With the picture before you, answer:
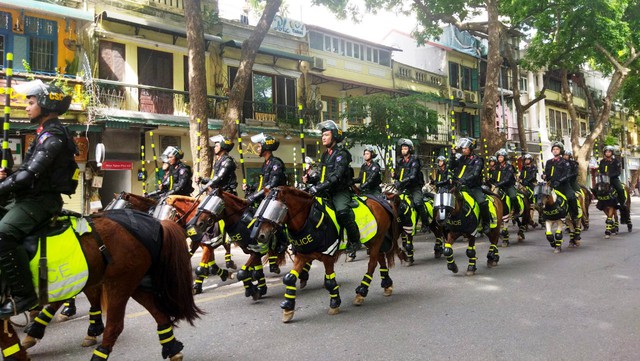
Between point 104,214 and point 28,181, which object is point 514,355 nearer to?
point 104,214


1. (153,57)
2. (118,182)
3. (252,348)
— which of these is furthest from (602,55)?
(252,348)

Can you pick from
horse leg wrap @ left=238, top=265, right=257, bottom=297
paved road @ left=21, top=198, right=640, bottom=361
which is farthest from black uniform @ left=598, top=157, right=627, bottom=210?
horse leg wrap @ left=238, top=265, right=257, bottom=297

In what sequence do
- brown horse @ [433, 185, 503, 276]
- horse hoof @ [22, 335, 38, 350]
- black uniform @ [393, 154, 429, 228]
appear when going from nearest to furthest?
horse hoof @ [22, 335, 38, 350] < brown horse @ [433, 185, 503, 276] < black uniform @ [393, 154, 429, 228]

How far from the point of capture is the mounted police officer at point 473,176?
31.3ft

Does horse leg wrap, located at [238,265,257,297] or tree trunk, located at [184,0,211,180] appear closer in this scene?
horse leg wrap, located at [238,265,257,297]

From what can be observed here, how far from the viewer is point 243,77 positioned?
50.8 feet

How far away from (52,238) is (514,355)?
433 cm

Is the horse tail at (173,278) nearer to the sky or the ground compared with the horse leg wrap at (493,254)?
nearer to the sky

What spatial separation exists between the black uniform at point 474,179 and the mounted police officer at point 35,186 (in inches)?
285

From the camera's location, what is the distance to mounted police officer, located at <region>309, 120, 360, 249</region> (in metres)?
7.05

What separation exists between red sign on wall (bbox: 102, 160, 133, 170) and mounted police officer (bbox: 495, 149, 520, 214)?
1280 centimetres

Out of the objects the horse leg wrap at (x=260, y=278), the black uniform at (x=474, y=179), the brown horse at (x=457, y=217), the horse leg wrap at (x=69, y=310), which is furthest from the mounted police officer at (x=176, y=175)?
the black uniform at (x=474, y=179)

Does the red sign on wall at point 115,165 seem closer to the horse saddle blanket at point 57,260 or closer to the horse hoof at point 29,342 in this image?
the horse hoof at point 29,342

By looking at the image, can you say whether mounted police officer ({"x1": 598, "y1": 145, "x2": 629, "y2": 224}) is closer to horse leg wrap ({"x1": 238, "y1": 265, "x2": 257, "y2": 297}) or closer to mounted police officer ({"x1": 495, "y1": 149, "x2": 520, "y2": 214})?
mounted police officer ({"x1": 495, "y1": 149, "x2": 520, "y2": 214})
